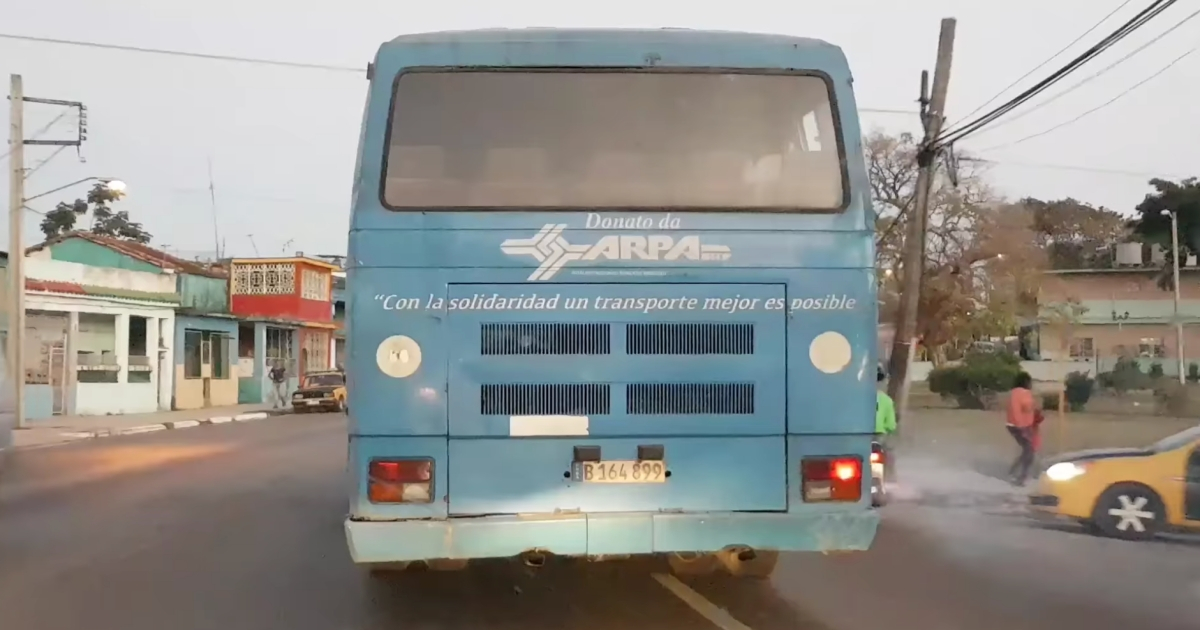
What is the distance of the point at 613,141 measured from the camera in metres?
6.07

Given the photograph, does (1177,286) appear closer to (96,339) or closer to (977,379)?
(977,379)

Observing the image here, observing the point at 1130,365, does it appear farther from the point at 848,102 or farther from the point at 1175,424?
the point at 848,102

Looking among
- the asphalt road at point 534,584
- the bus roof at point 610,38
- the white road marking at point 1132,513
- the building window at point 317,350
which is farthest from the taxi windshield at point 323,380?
the bus roof at point 610,38

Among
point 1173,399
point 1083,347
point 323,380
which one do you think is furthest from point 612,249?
point 1083,347

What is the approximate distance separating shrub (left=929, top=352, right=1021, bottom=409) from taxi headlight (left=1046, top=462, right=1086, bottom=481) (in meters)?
24.2

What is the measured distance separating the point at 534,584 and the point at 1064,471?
597 centimetres

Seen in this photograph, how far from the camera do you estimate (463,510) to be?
584 cm

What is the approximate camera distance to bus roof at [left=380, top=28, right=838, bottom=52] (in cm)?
611

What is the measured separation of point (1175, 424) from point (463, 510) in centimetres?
2435

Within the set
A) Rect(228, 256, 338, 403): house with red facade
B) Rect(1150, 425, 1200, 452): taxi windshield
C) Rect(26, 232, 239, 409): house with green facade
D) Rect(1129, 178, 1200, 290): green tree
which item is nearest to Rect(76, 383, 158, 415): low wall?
Rect(26, 232, 239, 409): house with green facade

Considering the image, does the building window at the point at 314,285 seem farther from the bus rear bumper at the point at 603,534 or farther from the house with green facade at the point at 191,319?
the bus rear bumper at the point at 603,534

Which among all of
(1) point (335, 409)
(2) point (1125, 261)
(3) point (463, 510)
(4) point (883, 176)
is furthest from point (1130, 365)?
(3) point (463, 510)

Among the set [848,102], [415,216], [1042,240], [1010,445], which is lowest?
[1010,445]

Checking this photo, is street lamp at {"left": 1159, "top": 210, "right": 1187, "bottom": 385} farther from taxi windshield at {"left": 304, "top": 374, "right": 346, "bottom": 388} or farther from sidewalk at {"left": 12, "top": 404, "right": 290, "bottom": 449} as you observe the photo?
sidewalk at {"left": 12, "top": 404, "right": 290, "bottom": 449}
